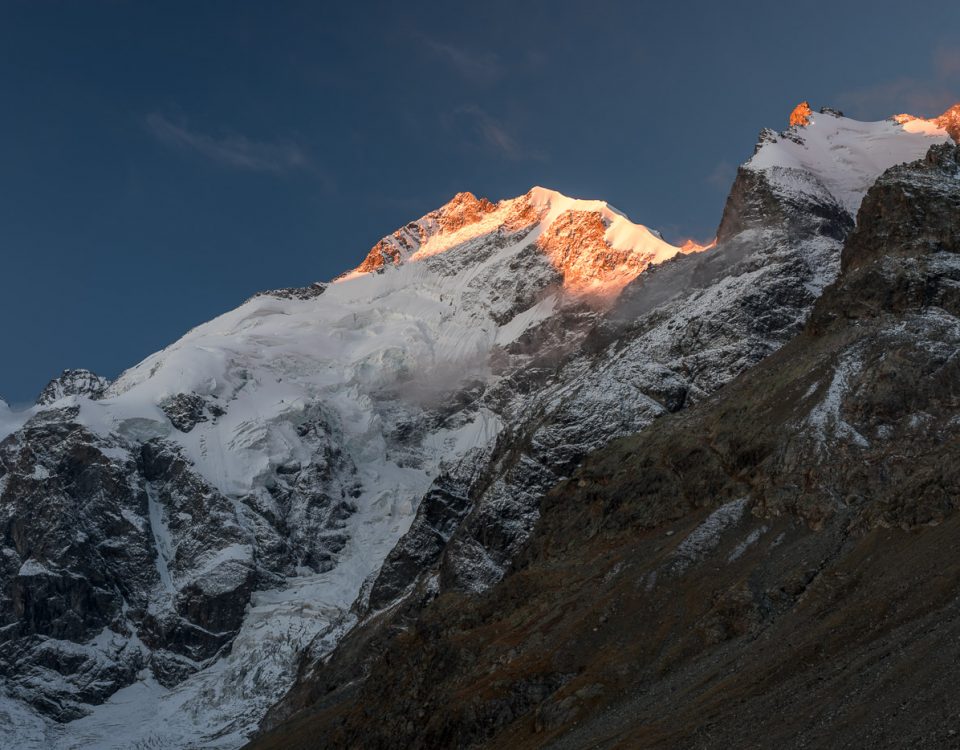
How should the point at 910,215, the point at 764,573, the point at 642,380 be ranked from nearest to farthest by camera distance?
the point at 764,573, the point at 910,215, the point at 642,380

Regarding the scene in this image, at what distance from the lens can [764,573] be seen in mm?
88438

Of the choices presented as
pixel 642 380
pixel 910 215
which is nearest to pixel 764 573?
pixel 910 215

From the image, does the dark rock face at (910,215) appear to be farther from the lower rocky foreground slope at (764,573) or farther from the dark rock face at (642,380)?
the dark rock face at (642,380)

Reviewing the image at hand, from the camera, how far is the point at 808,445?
108062 mm

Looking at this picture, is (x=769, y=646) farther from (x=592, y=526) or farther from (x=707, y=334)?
(x=707, y=334)

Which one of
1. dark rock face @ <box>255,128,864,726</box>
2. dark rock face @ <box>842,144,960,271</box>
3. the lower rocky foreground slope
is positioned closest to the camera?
the lower rocky foreground slope

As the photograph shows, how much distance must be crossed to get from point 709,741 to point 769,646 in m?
13.6

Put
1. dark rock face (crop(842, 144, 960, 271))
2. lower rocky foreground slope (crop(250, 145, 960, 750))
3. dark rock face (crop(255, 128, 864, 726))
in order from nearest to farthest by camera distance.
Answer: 1. lower rocky foreground slope (crop(250, 145, 960, 750))
2. dark rock face (crop(842, 144, 960, 271))
3. dark rock face (crop(255, 128, 864, 726))

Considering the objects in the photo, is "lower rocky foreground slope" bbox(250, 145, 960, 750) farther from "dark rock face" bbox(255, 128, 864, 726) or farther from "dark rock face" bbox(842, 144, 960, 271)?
"dark rock face" bbox(255, 128, 864, 726)

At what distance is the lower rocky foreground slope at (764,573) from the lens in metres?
60.5

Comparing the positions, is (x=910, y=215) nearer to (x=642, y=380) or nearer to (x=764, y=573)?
(x=642, y=380)

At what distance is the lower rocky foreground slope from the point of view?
60.5 meters

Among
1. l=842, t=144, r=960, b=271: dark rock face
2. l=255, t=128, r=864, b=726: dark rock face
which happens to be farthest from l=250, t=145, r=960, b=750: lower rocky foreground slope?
l=255, t=128, r=864, b=726: dark rock face

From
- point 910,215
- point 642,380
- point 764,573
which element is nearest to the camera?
point 764,573
